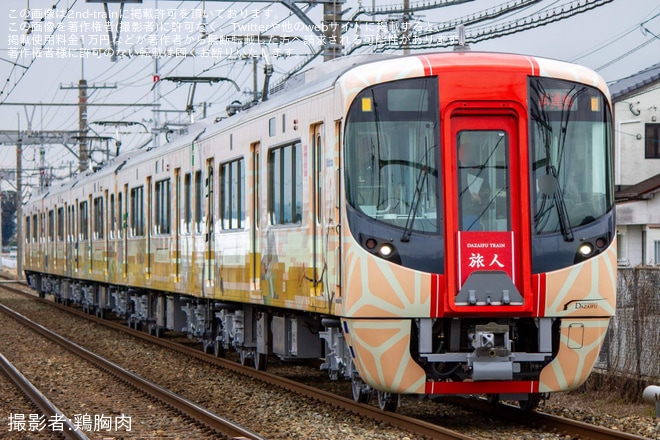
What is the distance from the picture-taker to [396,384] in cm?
974

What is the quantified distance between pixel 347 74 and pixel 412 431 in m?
2.86

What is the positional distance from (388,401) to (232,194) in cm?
474

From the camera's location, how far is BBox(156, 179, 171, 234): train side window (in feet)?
61.9

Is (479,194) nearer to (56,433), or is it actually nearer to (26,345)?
(56,433)

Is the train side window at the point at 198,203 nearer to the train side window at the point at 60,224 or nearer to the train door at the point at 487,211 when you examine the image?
the train door at the point at 487,211

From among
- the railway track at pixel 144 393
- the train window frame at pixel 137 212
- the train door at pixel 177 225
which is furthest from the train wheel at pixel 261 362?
the train window frame at pixel 137 212

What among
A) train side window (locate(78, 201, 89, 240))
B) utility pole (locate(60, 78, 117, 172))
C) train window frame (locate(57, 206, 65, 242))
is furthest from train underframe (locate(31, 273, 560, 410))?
utility pole (locate(60, 78, 117, 172))

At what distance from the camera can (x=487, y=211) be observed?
973cm

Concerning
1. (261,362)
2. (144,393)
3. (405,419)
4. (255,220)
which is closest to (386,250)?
(405,419)

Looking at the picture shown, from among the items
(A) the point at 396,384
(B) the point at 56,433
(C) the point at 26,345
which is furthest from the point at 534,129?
(C) the point at 26,345

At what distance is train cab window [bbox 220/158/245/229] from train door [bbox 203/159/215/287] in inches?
20.0

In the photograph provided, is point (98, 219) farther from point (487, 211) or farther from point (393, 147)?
point (487, 211)

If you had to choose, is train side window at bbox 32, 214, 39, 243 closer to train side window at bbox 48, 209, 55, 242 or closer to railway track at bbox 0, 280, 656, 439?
train side window at bbox 48, 209, 55, 242

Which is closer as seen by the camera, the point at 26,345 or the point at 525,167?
the point at 525,167
